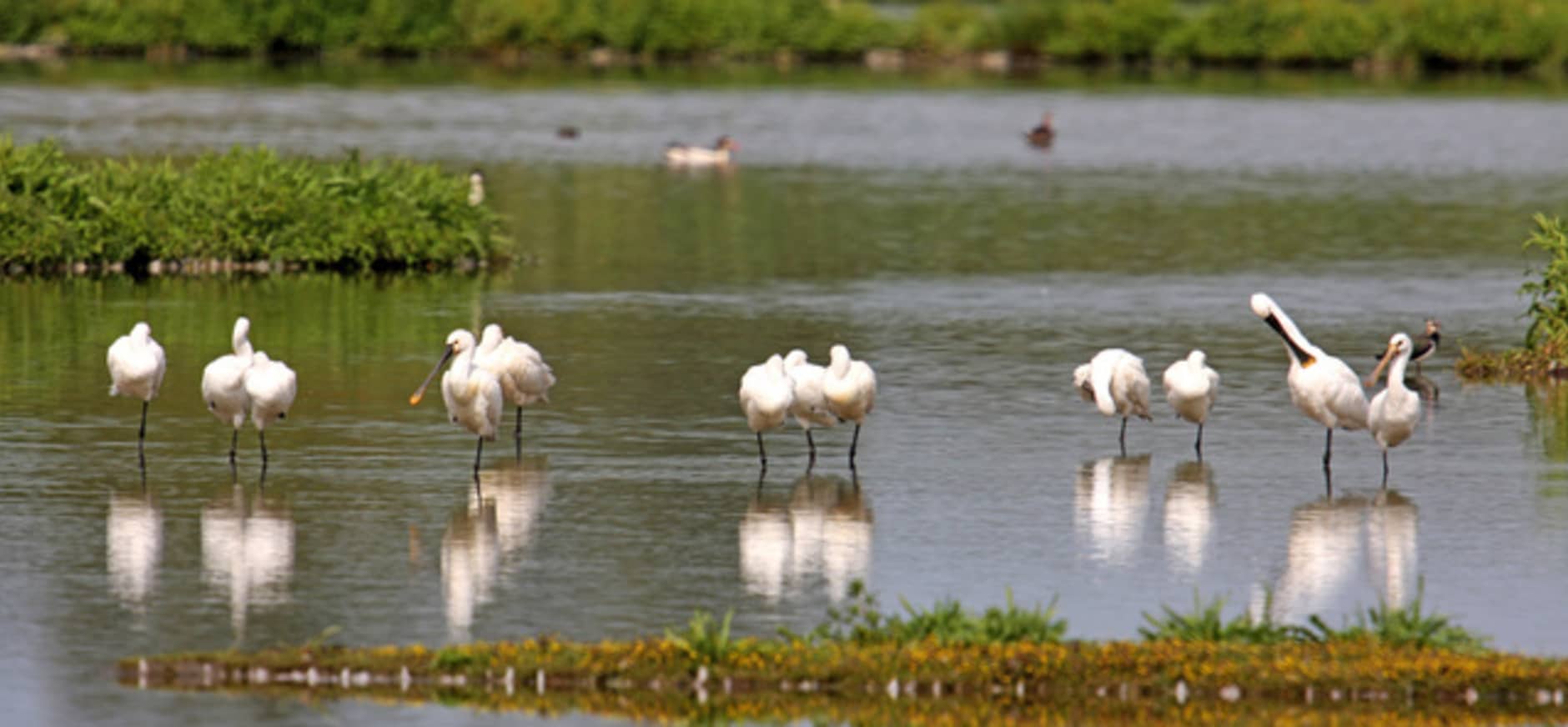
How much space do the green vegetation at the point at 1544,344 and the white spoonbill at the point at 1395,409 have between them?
554cm

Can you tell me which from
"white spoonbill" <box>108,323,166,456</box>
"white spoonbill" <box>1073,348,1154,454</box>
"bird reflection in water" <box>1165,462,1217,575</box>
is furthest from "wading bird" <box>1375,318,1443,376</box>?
"white spoonbill" <box>108,323,166,456</box>

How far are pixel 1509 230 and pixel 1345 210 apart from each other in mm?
3815

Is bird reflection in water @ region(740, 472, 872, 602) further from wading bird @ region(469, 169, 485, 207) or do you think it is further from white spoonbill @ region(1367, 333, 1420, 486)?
wading bird @ region(469, 169, 485, 207)

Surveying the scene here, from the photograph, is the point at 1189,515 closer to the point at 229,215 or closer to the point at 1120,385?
the point at 1120,385

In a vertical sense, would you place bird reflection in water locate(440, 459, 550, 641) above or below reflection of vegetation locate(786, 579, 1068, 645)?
below

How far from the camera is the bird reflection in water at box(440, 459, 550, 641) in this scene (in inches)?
549

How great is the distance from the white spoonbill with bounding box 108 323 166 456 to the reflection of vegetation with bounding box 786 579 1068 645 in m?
6.95

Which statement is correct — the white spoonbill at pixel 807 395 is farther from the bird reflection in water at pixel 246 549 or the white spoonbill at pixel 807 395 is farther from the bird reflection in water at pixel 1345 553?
the bird reflection in water at pixel 246 549

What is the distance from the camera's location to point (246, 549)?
1513 centimetres

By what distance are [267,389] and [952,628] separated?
6357mm

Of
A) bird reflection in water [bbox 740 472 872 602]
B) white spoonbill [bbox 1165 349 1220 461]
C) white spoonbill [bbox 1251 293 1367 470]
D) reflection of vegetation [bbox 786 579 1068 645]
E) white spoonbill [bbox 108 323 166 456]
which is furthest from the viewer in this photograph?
white spoonbill [bbox 1165 349 1220 461]

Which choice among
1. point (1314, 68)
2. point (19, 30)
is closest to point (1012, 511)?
point (1314, 68)

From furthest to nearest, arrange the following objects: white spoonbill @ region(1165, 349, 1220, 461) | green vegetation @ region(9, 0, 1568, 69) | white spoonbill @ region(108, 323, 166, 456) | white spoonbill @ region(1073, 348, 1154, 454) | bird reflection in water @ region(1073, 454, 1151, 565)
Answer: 1. green vegetation @ region(9, 0, 1568, 69)
2. white spoonbill @ region(1073, 348, 1154, 454)
3. white spoonbill @ region(1165, 349, 1220, 461)
4. white spoonbill @ region(108, 323, 166, 456)
5. bird reflection in water @ region(1073, 454, 1151, 565)

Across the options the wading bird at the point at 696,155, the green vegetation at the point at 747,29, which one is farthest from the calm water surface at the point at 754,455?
the green vegetation at the point at 747,29
